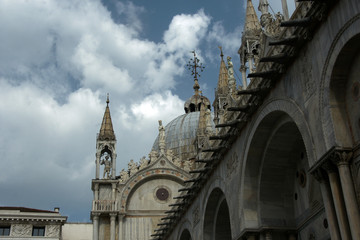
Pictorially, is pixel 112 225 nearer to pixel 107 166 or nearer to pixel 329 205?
pixel 107 166

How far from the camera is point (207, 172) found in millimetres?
27016

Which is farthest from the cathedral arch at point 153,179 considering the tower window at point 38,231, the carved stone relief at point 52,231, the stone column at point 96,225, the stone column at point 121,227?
the tower window at point 38,231

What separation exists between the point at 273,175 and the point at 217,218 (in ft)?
21.7

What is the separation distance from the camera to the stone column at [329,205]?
46.2 feet

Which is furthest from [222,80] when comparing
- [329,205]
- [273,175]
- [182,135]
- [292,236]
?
[182,135]

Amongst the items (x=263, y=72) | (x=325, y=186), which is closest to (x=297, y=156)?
(x=263, y=72)

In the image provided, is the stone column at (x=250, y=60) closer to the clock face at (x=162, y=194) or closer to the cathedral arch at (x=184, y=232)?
the cathedral arch at (x=184, y=232)

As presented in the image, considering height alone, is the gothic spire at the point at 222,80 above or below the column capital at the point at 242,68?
above

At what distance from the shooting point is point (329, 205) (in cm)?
1443

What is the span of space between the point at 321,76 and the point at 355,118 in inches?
63.1

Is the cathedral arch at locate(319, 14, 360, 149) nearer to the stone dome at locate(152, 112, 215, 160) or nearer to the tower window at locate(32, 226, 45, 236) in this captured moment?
the tower window at locate(32, 226, 45, 236)

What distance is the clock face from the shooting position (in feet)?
145

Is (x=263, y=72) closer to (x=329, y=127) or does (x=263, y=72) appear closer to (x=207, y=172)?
(x=329, y=127)

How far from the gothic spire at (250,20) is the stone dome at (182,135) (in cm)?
3908
